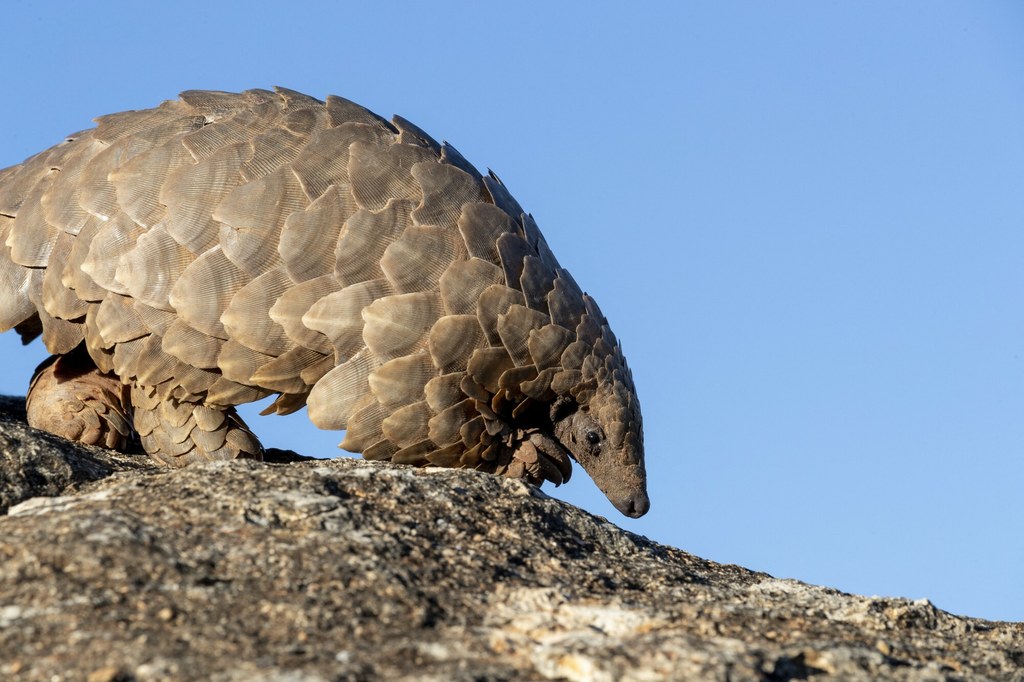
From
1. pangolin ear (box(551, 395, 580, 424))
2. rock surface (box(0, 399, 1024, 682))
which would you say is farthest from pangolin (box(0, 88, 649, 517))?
rock surface (box(0, 399, 1024, 682))

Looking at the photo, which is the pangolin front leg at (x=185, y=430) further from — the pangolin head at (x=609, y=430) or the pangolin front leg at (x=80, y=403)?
the pangolin head at (x=609, y=430)

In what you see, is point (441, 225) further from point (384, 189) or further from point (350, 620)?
point (350, 620)

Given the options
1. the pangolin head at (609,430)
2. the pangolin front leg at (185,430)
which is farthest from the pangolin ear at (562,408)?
the pangolin front leg at (185,430)

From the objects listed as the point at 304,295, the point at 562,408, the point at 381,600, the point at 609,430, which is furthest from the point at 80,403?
the point at 381,600

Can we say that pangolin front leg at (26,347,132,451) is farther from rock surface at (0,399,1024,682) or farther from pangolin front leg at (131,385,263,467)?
rock surface at (0,399,1024,682)

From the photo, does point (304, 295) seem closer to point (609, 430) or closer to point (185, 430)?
point (185, 430)
